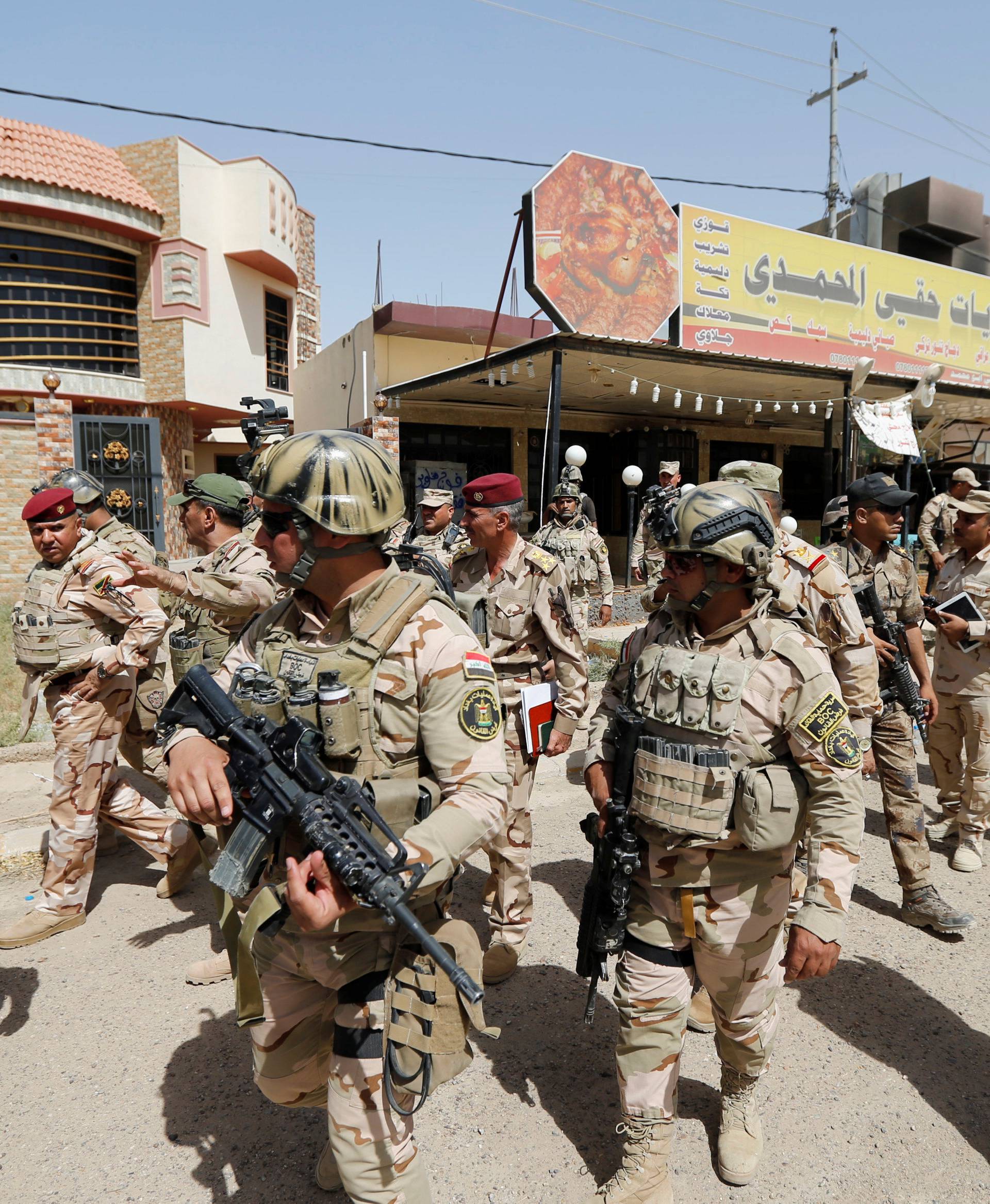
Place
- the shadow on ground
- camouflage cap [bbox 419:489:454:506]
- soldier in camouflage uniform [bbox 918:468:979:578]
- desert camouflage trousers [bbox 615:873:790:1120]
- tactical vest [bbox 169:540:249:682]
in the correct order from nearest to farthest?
desert camouflage trousers [bbox 615:873:790:1120], the shadow on ground, tactical vest [bbox 169:540:249:682], camouflage cap [bbox 419:489:454:506], soldier in camouflage uniform [bbox 918:468:979:578]

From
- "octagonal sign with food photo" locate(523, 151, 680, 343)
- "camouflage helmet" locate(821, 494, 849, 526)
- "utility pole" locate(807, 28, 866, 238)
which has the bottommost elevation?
"camouflage helmet" locate(821, 494, 849, 526)

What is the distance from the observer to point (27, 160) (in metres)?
15.1

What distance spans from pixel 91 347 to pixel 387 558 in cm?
1738

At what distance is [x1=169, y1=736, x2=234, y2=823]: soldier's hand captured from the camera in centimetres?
177

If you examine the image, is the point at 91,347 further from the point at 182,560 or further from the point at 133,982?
the point at 133,982

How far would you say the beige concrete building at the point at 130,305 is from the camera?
48.0 feet

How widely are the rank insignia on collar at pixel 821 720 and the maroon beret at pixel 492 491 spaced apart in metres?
1.95

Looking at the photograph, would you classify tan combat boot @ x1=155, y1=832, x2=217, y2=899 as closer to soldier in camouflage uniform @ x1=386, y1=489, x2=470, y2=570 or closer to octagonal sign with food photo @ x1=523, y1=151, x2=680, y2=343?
soldier in camouflage uniform @ x1=386, y1=489, x2=470, y2=570

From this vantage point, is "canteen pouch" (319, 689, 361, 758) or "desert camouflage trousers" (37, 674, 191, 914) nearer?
"canteen pouch" (319, 689, 361, 758)

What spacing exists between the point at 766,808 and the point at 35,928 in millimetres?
3463

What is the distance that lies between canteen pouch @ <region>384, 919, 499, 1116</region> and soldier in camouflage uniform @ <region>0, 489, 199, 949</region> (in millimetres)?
2561

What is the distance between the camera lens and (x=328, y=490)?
1889 millimetres

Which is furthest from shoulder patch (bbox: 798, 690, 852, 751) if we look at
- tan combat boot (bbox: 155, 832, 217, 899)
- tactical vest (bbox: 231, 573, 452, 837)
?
tan combat boot (bbox: 155, 832, 217, 899)

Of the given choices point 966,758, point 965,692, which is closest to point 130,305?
point 965,692
